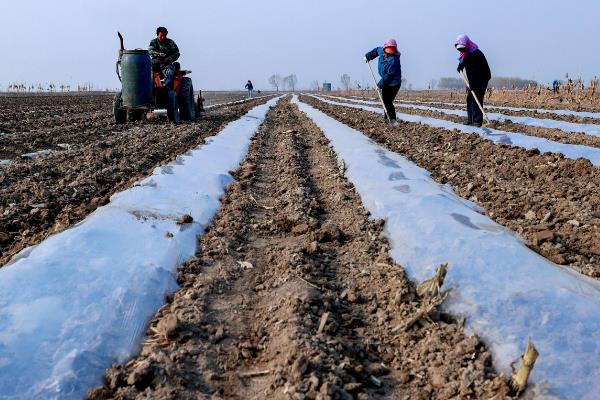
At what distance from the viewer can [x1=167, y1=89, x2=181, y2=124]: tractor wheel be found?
10.4 m

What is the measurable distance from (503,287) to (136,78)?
8921 millimetres

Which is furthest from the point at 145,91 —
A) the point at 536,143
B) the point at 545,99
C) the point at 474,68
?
the point at 545,99

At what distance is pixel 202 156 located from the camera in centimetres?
671

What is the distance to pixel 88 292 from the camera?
2668 millimetres

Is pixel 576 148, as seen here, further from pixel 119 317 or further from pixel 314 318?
pixel 119 317

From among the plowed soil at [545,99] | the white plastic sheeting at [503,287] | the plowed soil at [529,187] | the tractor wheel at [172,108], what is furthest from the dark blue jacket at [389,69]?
the plowed soil at [545,99]

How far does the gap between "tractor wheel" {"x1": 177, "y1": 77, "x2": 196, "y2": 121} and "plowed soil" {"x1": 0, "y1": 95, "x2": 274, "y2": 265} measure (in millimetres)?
851

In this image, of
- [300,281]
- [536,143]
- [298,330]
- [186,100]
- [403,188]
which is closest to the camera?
[298,330]

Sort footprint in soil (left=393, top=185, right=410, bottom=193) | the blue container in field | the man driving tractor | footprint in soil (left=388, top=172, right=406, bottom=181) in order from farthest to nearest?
the man driving tractor
the blue container in field
footprint in soil (left=388, top=172, right=406, bottom=181)
footprint in soil (left=393, top=185, right=410, bottom=193)

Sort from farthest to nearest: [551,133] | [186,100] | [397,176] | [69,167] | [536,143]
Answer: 1. [186,100]
2. [551,133]
3. [536,143]
4. [69,167]
5. [397,176]

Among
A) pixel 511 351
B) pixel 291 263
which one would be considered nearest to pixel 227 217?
pixel 291 263

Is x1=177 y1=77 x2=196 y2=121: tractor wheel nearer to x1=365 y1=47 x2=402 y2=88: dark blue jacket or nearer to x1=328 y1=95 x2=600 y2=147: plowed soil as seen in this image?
x1=365 y1=47 x2=402 y2=88: dark blue jacket

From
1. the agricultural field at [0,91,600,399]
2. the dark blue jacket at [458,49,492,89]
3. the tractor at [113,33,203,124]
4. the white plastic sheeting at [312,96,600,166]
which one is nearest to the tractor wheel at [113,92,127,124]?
the tractor at [113,33,203,124]

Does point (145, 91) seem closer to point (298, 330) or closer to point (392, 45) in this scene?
point (392, 45)
